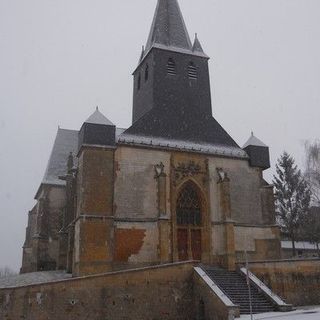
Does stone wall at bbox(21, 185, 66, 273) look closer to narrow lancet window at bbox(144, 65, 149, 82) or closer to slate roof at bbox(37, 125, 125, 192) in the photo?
slate roof at bbox(37, 125, 125, 192)

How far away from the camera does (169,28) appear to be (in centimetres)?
3253

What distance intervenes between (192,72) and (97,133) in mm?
9744

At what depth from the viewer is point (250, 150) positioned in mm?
28750

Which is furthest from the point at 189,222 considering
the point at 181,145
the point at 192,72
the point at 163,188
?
the point at 192,72

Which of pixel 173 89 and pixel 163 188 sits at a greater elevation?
pixel 173 89

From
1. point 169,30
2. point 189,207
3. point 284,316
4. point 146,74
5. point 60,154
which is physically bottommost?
point 284,316

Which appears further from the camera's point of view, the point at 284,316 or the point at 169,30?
the point at 169,30

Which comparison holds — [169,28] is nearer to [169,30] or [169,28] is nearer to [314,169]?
[169,30]

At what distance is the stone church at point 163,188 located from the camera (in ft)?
77.5

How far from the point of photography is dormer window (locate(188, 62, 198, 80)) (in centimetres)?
3083

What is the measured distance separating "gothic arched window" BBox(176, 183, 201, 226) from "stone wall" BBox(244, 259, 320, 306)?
4864 millimetres

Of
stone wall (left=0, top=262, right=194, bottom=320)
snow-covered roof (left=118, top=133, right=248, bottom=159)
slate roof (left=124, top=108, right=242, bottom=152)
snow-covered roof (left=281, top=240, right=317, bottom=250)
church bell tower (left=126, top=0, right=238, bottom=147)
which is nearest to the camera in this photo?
stone wall (left=0, top=262, right=194, bottom=320)

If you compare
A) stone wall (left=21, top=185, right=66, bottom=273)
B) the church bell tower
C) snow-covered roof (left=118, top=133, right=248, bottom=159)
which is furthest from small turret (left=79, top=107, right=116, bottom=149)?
stone wall (left=21, top=185, right=66, bottom=273)

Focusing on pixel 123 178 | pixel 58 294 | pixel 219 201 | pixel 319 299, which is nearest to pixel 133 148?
pixel 123 178
